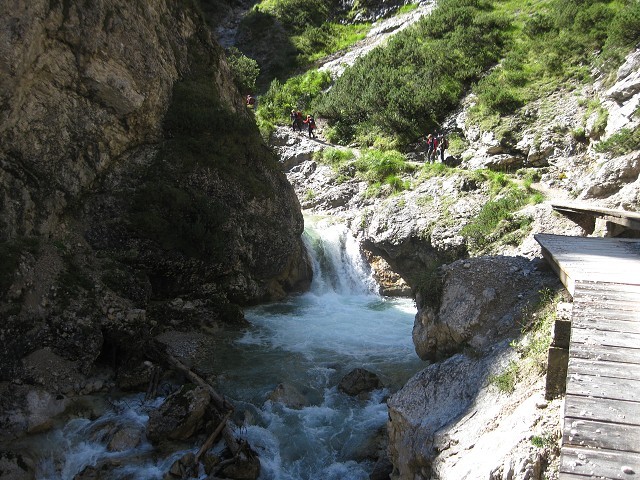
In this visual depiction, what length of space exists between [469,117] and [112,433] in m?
24.6

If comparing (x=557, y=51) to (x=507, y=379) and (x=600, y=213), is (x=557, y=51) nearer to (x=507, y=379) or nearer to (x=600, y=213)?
(x=600, y=213)

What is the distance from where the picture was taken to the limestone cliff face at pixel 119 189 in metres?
10.6

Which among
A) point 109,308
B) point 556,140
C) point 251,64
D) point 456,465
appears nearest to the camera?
point 456,465

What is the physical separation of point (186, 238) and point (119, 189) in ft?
7.72

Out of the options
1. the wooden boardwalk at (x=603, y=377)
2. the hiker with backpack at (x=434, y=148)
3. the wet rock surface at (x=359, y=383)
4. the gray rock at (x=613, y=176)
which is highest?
the hiker with backpack at (x=434, y=148)

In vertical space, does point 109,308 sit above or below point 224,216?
below

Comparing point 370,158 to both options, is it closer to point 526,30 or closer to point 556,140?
point 556,140

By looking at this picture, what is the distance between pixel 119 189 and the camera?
44.5ft

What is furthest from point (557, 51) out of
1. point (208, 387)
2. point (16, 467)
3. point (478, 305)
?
point (16, 467)

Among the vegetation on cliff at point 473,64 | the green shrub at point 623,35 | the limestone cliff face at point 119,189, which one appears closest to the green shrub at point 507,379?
the limestone cliff face at point 119,189

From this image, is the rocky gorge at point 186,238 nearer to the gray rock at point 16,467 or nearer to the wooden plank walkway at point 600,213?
the gray rock at point 16,467

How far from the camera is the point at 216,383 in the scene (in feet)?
34.7

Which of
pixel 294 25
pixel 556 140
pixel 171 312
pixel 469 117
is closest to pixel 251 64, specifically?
pixel 294 25

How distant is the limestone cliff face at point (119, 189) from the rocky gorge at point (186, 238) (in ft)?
0.15
